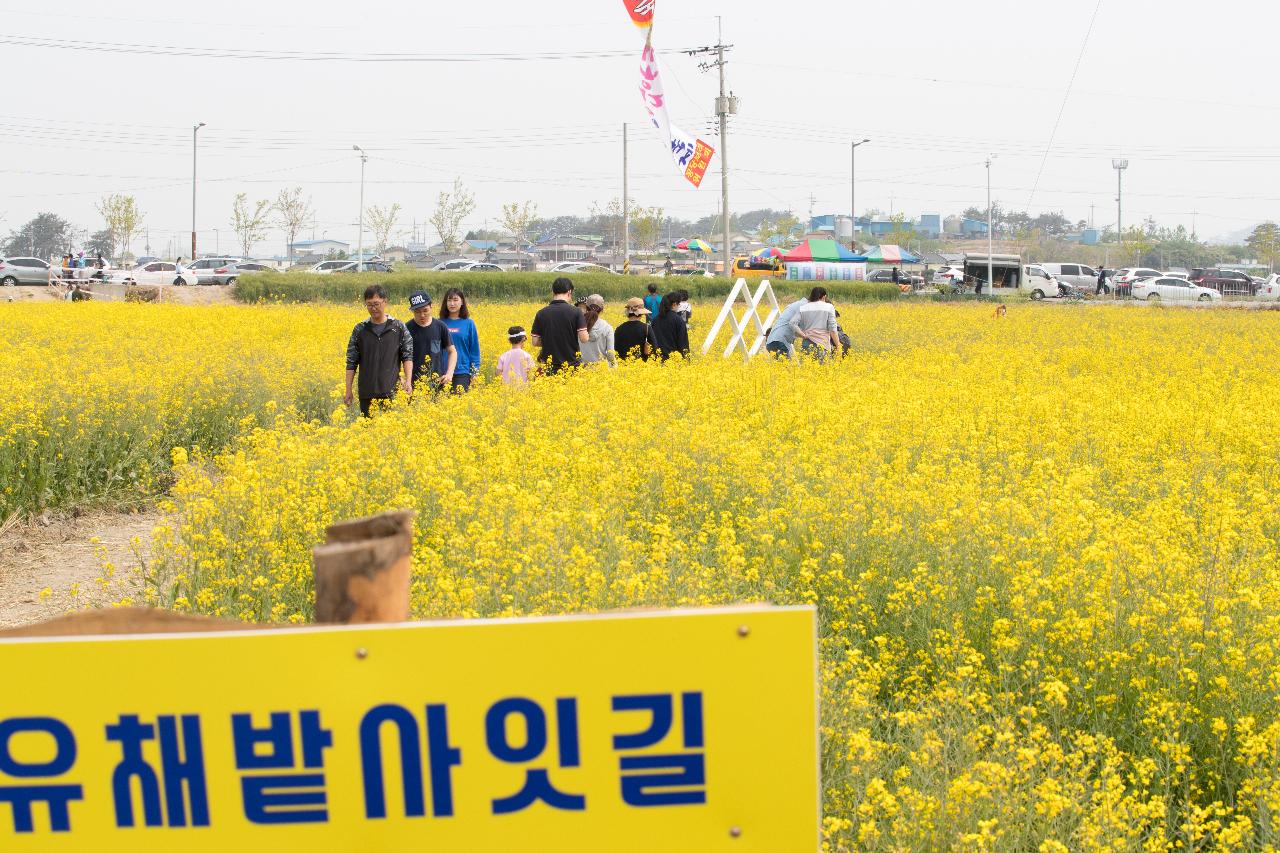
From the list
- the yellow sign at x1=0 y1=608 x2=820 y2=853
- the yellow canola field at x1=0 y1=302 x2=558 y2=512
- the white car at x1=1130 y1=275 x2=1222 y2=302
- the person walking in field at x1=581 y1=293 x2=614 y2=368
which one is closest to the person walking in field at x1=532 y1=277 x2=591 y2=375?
the person walking in field at x1=581 y1=293 x2=614 y2=368

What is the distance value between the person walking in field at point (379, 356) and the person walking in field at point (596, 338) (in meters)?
2.68

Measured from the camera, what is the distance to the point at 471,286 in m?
39.9

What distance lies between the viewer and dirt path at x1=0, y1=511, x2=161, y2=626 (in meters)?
7.19

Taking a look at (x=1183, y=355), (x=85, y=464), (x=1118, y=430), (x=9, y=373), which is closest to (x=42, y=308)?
(x=9, y=373)

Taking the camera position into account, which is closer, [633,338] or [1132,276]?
[633,338]

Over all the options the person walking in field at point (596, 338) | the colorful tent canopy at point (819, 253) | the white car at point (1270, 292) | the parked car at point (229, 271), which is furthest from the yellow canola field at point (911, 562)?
the colorful tent canopy at point (819, 253)

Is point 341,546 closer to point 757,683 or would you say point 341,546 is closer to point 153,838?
point 153,838

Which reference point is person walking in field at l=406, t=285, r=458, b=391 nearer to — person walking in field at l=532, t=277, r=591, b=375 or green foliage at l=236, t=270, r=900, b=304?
person walking in field at l=532, t=277, r=591, b=375

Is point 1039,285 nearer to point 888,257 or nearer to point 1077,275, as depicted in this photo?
point 1077,275

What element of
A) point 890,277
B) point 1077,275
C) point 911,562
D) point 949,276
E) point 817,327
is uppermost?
point 1077,275

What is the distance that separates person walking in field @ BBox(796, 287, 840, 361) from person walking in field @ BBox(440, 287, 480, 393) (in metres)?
5.30

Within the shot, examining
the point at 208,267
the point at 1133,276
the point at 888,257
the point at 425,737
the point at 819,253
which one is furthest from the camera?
the point at 888,257

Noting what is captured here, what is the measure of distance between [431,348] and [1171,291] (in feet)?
163

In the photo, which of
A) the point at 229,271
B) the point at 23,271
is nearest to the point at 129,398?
the point at 23,271
